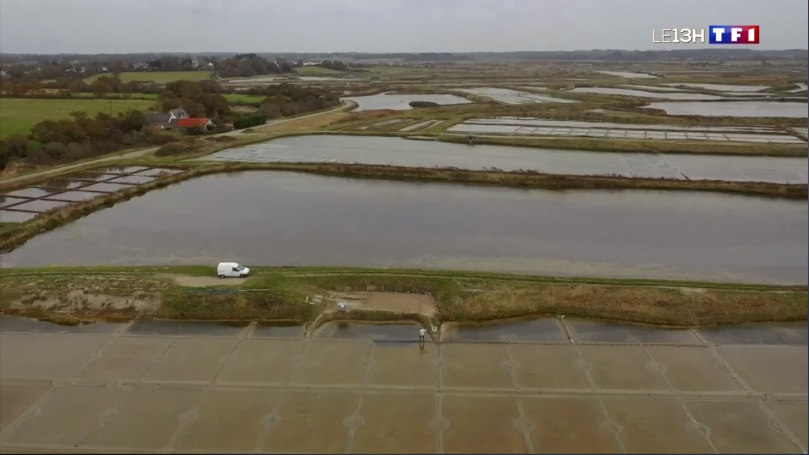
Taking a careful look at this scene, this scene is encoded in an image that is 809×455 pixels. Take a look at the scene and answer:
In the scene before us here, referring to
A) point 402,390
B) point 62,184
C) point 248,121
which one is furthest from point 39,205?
point 248,121

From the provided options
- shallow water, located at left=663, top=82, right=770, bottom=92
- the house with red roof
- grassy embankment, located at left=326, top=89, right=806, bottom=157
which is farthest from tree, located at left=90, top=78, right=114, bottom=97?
shallow water, located at left=663, top=82, right=770, bottom=92

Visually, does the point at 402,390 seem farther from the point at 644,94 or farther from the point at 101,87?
the point at 644,94

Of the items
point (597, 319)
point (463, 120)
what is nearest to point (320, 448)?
point (597, 319)

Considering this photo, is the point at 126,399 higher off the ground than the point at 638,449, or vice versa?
the point at 126,399

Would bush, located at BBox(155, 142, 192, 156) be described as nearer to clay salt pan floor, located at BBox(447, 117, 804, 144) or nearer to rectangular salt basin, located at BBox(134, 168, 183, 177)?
rectangular salt basin, located at BBox(134, 168, 183, 177)

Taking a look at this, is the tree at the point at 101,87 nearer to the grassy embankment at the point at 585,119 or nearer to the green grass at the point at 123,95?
the green grass at the point at 123,95

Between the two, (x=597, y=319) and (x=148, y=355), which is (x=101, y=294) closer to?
(x=148, y=355)
